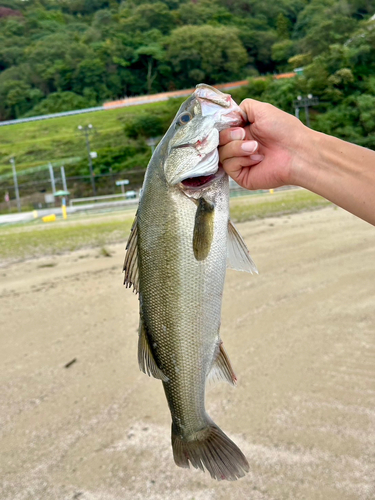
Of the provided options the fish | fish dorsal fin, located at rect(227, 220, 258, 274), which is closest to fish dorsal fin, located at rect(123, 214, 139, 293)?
the fish

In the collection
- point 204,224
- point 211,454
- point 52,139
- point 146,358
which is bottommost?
point 52,139

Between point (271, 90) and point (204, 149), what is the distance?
7051cm

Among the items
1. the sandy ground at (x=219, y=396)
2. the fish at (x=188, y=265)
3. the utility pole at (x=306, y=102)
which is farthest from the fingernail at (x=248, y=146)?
the utility pole at (x=306, y=102)

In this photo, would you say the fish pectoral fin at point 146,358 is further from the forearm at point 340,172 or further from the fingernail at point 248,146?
the forearm at point 340,172

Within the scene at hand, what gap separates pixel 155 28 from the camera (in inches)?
4520

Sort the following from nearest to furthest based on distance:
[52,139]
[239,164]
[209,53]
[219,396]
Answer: [239,164]
[219,396]
[52,139]
[209,53]

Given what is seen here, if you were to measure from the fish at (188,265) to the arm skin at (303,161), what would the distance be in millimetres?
126

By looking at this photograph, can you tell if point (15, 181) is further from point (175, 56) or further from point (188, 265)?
point (188, 265)

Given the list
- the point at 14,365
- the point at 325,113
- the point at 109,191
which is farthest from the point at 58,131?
the point at 14,365

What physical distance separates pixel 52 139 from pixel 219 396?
Result: 248ft

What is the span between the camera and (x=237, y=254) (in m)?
2.23

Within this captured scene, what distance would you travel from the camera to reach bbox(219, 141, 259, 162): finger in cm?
206

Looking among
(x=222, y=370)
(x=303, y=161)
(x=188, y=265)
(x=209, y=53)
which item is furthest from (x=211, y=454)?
(x=209, y=53)

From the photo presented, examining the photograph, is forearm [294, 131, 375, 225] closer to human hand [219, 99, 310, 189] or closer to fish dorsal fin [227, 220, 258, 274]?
human hand [219, 99, 310, 189]
